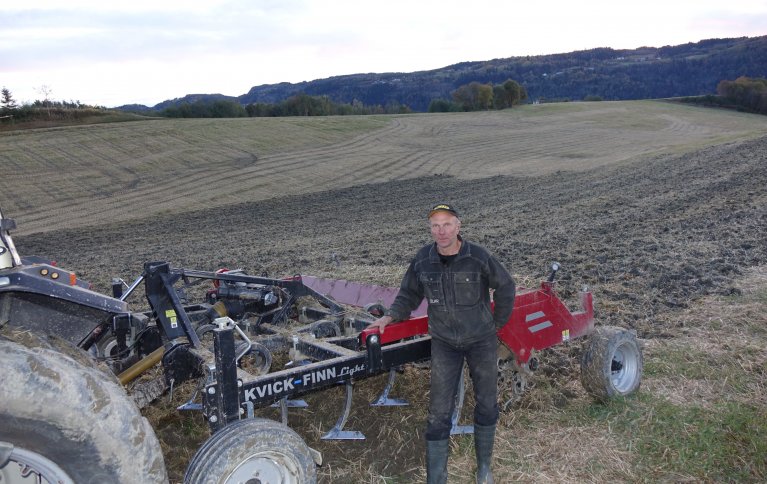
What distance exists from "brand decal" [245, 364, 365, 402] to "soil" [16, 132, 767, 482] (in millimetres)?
756

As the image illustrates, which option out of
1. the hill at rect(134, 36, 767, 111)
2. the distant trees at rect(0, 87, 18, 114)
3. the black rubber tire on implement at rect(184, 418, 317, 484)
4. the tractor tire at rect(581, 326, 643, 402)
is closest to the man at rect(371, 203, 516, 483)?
the black rubber tire on implement at rect(184, 418, 317, 484)

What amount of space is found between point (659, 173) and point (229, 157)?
21.4 meters

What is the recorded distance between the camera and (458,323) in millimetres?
4258

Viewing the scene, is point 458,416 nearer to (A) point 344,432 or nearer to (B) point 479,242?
(A) point 344,432

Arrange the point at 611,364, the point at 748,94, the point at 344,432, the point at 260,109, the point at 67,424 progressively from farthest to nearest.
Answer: the point at 260,109 < the point at 748,94 < the point at 611,364 < the point at 344,432 < the point at 67,424

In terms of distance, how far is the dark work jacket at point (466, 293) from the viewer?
167 inches

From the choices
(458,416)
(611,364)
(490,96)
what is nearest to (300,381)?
(458,416)

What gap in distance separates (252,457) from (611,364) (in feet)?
10.3

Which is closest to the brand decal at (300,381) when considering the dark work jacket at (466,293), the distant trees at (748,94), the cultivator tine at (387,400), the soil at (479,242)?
the dark work jacket at (466,293)

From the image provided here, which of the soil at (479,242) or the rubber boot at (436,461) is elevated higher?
the rubber boot at (436,461)

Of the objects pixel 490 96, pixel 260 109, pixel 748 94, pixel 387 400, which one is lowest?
pixel 387 400

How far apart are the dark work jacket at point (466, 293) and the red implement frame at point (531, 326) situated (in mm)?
355

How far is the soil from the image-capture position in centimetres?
531

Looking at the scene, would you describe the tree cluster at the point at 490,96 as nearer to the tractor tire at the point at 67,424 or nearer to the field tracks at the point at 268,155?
the field tracks at the point at 268,155
